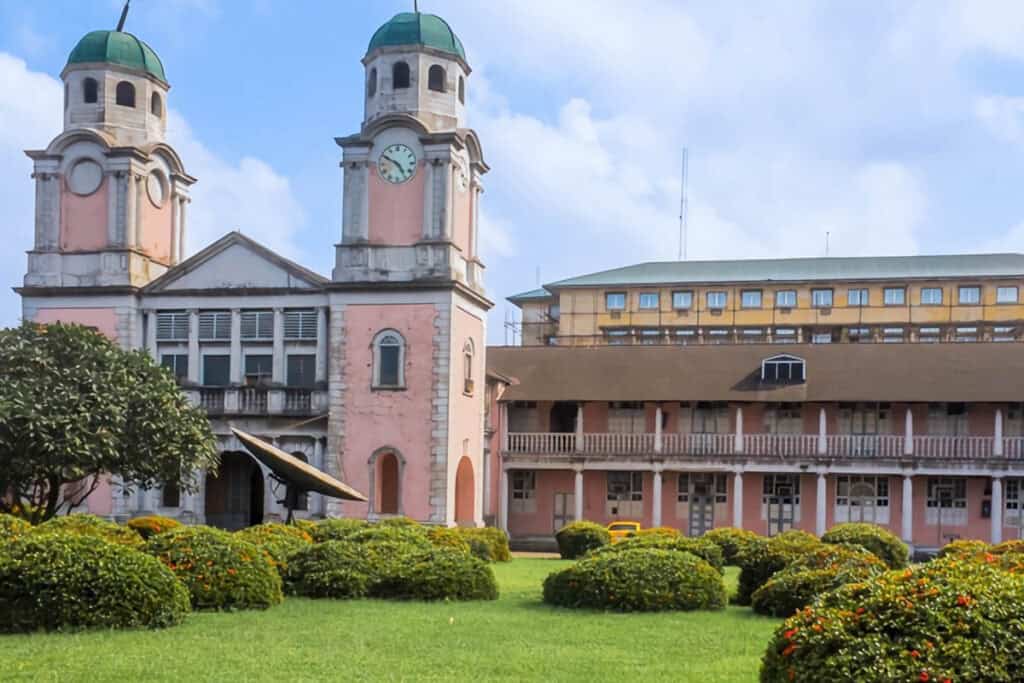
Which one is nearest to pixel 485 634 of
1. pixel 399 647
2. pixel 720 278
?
pixel 399 647

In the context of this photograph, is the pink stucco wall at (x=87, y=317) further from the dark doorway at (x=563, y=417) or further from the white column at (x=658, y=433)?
the white column at (x=658, y=433)

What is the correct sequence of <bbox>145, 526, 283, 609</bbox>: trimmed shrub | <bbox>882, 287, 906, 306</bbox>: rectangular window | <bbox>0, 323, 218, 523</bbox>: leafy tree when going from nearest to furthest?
<bbox>145, 526, 283, 609</bbox>: trimmed shrub, <bbox>0, 323, 218, 523</bbox>: leafy tree, <bbox>882, 287, 906, 306</bbox>: rectangular window

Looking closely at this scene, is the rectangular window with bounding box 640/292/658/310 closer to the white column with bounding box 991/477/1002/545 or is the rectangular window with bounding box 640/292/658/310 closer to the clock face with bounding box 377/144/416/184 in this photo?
the white column with bounding box 991/477/1002/545

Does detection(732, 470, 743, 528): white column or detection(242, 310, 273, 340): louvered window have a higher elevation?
detection(242, 310, 273, 340): louvered window

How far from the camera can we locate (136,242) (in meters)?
39.6

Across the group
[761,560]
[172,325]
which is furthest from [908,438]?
[172,325]

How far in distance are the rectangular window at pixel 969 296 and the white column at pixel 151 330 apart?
39577mm

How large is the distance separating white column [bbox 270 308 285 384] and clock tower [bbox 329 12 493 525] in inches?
68.3

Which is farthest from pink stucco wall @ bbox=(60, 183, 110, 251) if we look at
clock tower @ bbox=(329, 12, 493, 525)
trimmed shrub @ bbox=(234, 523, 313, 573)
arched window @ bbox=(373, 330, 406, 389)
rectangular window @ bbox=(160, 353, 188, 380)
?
trimmed shrub @ bbox=(234, 523, 313, 573)

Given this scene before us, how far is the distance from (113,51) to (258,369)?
1085 cm

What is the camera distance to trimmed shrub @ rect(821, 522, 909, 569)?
934 inches

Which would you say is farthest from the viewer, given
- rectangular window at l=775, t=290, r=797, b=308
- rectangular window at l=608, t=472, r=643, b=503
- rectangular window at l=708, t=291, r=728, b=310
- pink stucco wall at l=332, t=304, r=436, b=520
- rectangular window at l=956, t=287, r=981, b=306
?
rectangular window at l=708, t=291, r=728, b=310

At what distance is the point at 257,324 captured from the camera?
38.4 meters

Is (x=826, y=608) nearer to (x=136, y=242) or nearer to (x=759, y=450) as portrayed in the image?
(x=759, y=450)
